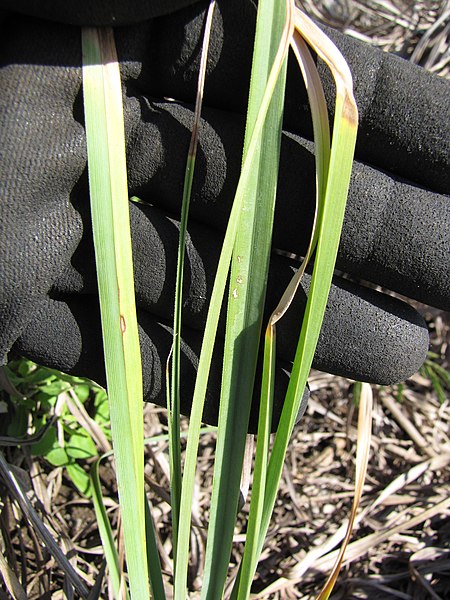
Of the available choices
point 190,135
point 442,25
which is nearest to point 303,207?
point 190,135

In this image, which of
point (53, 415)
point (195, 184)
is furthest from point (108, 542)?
point (195, 184)

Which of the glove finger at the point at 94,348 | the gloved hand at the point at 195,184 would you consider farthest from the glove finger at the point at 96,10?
the glove finger at the point at 94,348

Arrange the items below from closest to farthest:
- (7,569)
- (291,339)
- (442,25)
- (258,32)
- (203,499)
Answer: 1. (258,32)
2. (291,339)
3. (7,569)
4. (203,499)
5. (442,25)

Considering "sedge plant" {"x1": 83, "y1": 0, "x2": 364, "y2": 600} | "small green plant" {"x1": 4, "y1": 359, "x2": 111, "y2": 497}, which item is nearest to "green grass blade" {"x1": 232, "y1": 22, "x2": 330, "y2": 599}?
"sedge plant" {"x1": 83, "y1": 0, "x2": 364, "y2": 600}

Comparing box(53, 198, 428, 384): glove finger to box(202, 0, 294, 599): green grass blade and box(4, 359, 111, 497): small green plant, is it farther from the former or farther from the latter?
box(4, 359, 111, 497): small green plant

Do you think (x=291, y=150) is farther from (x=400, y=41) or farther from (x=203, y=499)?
(x=400, y=41)

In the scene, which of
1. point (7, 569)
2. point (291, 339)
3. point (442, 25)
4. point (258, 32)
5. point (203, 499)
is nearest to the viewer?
point (258, 32)

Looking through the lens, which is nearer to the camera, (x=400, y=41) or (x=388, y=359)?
(x=388, y=359)

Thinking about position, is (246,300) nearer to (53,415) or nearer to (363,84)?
(363,84)

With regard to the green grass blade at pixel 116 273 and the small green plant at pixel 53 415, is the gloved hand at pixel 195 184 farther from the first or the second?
the small green plant at pixel 53 415
